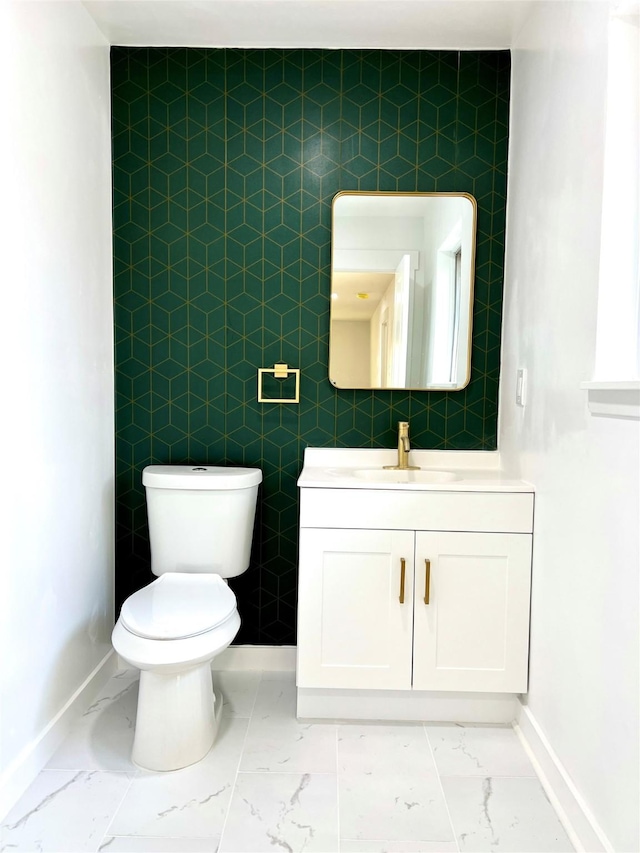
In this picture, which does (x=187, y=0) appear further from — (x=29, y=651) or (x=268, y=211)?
(x=29, y=651)

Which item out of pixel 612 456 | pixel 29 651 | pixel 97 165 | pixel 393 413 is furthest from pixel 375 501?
pixel 97 165

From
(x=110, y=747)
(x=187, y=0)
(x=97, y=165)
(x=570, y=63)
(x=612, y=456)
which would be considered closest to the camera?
(x=612, y=456)

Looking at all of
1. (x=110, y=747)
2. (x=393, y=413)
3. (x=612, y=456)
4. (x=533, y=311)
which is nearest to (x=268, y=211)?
(x=393, y=413)

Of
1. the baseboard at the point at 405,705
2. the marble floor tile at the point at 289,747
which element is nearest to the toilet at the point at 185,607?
the marble floor tile at the point at 289,747

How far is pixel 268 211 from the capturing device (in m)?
2.39

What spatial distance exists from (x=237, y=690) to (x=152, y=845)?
0.81 m

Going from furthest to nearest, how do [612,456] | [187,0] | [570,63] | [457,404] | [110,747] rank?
[457,404], [187,0], [110,747], [570,63], [612,456]

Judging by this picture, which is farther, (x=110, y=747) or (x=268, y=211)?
(x=268, y=211)

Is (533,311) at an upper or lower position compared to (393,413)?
upper

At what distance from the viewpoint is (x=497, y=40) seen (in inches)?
88.8

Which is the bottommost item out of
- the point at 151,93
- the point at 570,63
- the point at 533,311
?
the point at 533,311

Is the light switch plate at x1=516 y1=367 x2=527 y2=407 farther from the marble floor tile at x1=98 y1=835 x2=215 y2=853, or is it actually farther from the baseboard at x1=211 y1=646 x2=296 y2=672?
the marble floor tile at x1=98 y1=835 x2=215 y2=853

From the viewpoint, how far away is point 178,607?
189 centimetres

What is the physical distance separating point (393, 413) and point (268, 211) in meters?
0.91
